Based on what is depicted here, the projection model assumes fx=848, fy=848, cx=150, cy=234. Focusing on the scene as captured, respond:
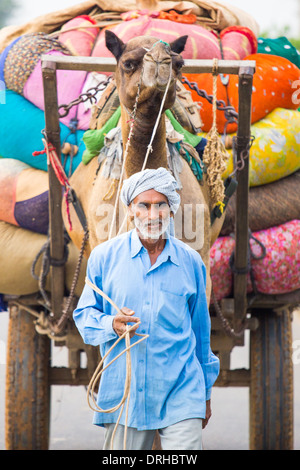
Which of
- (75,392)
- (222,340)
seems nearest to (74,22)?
(222,340)

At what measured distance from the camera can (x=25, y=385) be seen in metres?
5.23

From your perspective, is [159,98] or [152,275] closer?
[152,275]

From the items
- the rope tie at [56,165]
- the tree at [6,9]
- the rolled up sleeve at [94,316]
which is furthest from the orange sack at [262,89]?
the tree at [6,9]

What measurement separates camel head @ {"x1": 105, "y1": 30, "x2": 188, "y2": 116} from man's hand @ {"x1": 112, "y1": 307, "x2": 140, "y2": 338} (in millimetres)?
867

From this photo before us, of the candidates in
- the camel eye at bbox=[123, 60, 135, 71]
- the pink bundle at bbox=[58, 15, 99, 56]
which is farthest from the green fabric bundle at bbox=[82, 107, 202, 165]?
the pink bundle at bbox=[58, 15, 99, 56]

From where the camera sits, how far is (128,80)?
10.7 feet

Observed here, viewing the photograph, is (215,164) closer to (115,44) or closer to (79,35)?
(115,44)

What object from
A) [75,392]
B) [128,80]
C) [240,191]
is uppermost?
[128,80]

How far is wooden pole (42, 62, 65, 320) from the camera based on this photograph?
12.7 feet

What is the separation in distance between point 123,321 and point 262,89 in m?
2.55

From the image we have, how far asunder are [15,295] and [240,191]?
1.58 metres

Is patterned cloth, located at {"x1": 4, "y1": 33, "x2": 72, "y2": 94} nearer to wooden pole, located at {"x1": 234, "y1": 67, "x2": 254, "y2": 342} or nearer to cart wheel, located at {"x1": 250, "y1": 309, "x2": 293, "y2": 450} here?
wooden pole, located at {"x1": 234, "y1": 67, "x2": 254, "y2": 342}

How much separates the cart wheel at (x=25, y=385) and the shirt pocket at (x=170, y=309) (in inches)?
97.1
